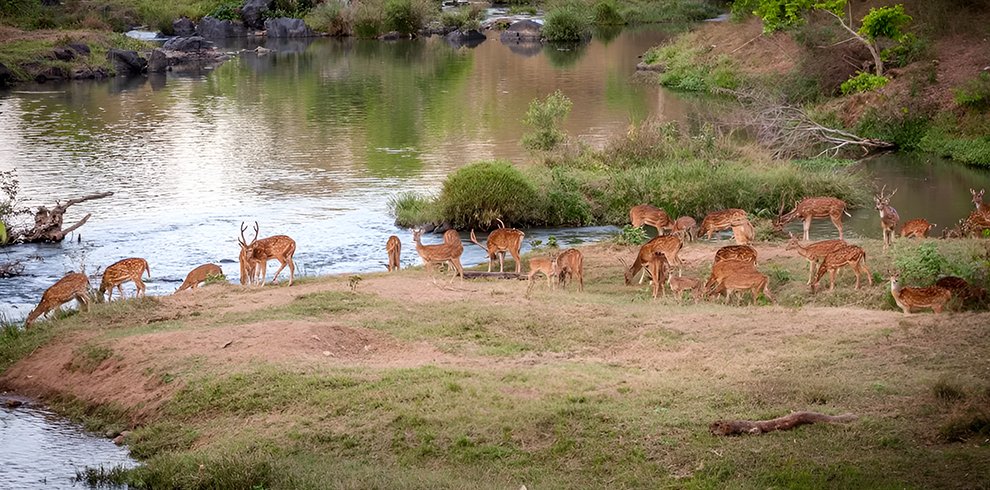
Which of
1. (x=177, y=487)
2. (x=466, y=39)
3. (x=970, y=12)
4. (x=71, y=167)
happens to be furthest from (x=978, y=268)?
(x=466, y=39)

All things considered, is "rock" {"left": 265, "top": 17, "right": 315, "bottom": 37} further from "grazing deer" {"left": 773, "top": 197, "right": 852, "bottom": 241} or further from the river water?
"grazing deer" {"left": 773, "top": 197, "right": 852, "bottom": 241}

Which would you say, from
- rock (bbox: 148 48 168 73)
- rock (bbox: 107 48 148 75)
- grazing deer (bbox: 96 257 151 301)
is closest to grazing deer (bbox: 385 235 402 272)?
grazing deer (bbox: 96 257 151 301)

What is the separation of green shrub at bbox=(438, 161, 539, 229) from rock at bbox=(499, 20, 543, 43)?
4785 cm

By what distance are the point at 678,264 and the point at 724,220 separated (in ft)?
9.94

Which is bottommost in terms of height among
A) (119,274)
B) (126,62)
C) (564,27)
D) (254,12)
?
(119,274)

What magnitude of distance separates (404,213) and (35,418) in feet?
41.2

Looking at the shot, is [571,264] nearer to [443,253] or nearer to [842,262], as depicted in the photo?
[443,253]

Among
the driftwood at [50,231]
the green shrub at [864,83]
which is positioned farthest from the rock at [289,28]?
the driftwood at [50,231]

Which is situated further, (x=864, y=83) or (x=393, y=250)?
(x=864, y=83)

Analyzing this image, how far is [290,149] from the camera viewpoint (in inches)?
1411

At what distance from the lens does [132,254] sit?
2309 centimetres

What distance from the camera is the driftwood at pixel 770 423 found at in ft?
35.6

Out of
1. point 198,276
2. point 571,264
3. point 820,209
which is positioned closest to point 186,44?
point 198,276

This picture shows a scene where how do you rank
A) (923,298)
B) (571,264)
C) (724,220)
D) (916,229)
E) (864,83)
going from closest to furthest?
(923,298)
(571,264)
(916,229)
(724,220)
(864,83)
